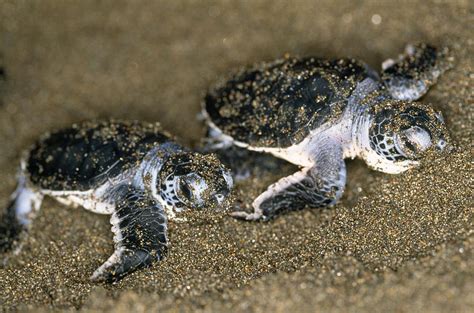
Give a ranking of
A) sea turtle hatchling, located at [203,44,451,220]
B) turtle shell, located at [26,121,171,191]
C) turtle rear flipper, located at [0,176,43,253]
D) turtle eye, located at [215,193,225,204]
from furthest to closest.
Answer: turtle rear flipper, located at [0,176,43,253] < turtle shell, located at [26,121,171,191] < sea turtle hatchling, located at [203,44,451,220] < turtle eye, located at [215,193,225,204]

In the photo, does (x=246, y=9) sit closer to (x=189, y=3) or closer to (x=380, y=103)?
(x=189, y=3)

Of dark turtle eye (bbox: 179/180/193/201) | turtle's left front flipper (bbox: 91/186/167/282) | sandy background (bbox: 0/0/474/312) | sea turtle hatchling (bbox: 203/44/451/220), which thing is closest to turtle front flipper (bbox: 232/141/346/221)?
sea turtle hatchling (bbox: 203/44/451/220)

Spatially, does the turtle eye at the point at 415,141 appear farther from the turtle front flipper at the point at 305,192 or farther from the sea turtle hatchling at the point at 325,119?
the turtle front flipper at the point at 305,192

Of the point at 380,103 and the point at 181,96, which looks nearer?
the point at 380,103

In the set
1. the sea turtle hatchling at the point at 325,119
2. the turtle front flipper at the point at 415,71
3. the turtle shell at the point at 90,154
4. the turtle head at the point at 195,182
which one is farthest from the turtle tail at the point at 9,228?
the turtle front flipper at the point at 415,71

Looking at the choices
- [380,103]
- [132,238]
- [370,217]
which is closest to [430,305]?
[370,217]

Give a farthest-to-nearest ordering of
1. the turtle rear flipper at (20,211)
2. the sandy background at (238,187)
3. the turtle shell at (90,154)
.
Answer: the turtle rear flipper at (20,211) < the turtle shell at (90,154) < the sandy background at (238,187)

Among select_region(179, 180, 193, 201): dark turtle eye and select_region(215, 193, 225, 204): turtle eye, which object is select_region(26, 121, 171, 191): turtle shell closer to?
select_region(179, 180, 193, 201): dark turtle eye
